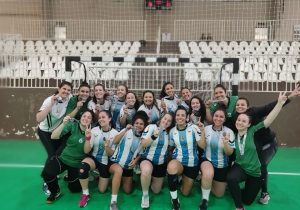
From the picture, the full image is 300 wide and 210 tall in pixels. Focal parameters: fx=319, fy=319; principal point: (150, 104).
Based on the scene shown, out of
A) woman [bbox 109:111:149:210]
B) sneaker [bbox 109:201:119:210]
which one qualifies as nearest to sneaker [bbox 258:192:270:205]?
woman [bbox 109:111:149:210]

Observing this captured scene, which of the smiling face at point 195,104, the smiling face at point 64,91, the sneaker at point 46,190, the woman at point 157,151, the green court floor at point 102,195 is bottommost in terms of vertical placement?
the green court floor at point 102,195

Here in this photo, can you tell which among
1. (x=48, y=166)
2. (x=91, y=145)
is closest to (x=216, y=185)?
(x=91, y=145)

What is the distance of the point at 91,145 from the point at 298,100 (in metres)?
5.24

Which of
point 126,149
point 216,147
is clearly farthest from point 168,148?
point 216,147

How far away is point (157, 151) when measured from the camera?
4566 millimetres

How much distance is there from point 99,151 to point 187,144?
4.13 ft

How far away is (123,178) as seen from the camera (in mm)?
4676

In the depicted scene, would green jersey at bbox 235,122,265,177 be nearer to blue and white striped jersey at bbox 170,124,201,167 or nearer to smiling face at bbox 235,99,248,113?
smiling face at bbox 235,99,248,113

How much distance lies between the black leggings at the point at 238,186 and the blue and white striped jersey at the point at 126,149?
1.35m

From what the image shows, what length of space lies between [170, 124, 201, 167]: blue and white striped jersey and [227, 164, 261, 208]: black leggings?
0.54 metres

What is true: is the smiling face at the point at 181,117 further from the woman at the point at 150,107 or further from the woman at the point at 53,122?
the woman at the point at 53,122

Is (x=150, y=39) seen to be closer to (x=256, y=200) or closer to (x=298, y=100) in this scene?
(x=298, y=100)

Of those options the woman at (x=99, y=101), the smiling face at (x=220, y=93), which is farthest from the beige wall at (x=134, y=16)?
the smiling face at (x=220, y=93)

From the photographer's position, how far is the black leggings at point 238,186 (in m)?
4.06
